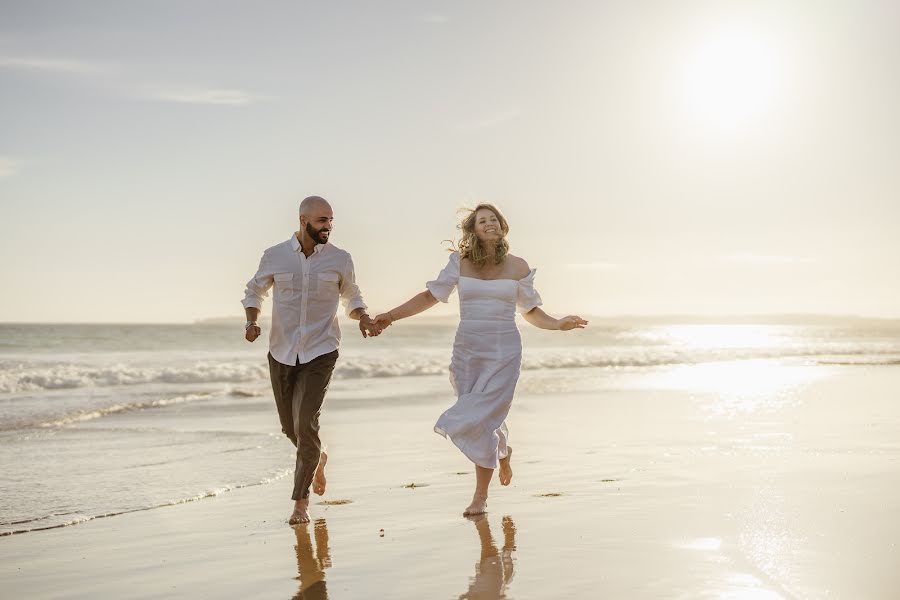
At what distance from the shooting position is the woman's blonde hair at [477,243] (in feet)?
21.2

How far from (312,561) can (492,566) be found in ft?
3.48

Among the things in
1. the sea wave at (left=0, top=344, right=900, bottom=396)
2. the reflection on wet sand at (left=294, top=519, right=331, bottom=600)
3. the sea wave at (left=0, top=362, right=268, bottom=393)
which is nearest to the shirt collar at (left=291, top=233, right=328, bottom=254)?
the reflection on wet sand at (left=294, top=519, right=331, bottom=600)

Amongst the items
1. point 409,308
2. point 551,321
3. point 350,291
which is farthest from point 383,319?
point 551,321

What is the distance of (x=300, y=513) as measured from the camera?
20.6ft

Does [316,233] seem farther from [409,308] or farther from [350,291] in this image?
[409,308]

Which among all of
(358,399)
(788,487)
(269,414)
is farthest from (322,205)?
(358,399)

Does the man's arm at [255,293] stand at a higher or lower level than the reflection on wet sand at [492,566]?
higher

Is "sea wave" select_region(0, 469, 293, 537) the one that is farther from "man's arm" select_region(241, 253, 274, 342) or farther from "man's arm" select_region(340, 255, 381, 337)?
"man's arm" select_region(340, 255, 381, 337)

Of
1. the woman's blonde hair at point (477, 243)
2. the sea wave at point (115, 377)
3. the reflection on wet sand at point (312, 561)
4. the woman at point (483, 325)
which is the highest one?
the woman's blonde hair at point (477, 243)

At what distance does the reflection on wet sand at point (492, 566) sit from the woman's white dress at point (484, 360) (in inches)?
27.7

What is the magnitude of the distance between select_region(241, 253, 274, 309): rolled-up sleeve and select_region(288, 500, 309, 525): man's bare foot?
1457mm

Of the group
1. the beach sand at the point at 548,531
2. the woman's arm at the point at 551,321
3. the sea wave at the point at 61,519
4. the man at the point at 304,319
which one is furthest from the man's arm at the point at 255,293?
the woman's arm at the point at 551,321

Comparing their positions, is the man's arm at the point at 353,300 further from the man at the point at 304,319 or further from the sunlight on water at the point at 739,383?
the sunlight on water at the point at 739,383

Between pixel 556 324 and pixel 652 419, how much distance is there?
6.14 meters
